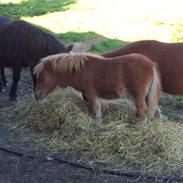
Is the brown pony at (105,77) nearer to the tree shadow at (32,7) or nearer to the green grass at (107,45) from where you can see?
the green grass at (107,45)

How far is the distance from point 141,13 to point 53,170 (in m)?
9.71

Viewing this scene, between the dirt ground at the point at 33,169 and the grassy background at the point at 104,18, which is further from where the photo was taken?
the grassy background at the point at 104,18

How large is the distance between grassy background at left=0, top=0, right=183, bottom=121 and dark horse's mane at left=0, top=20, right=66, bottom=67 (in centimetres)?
305

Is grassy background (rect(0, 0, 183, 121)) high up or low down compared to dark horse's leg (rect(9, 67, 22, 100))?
down

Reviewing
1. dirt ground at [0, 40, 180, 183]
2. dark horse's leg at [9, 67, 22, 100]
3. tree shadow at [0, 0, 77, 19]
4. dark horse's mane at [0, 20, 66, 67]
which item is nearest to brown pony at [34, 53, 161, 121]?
dirt ground at [0, 40, 180, 183]

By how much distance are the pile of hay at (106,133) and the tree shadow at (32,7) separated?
767cm

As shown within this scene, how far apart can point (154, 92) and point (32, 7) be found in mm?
10080

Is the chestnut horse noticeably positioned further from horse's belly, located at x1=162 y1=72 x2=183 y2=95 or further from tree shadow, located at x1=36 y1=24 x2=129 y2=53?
tree shadow, located at x1=36 y1=24 x2=129 y2=53

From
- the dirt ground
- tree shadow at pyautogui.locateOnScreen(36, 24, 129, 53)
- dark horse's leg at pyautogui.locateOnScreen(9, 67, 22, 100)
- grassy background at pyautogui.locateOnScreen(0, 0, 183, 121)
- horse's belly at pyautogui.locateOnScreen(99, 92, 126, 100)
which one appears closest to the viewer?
the dirt ground

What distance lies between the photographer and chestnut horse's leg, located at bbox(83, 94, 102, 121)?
18.2 feet

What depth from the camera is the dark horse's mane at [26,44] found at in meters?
6.60

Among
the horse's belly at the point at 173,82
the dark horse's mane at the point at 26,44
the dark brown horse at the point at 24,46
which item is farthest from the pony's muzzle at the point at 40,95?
the horse's belly at the point at 173,82

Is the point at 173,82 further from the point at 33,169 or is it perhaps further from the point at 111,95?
the point at 33,169

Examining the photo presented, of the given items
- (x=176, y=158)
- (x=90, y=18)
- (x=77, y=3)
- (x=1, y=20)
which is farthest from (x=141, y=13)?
(x=176, y=158)
